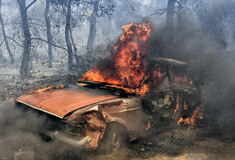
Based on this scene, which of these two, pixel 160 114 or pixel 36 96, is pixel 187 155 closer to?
pixel 160 114

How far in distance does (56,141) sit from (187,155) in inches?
101

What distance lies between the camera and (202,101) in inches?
226

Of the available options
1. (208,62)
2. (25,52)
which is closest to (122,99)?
(208,62)

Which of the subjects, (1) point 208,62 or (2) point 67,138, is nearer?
(2) point 67,138

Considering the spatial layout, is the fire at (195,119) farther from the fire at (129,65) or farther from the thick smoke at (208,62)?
the fire at (129,65)

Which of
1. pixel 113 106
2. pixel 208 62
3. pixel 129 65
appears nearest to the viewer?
pixel 113 106

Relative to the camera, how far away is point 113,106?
3.82 meters

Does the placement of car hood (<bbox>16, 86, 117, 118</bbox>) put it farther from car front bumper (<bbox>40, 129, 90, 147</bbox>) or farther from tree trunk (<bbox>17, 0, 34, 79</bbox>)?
tree trunk (<bbox>17, 0, 34, 79</bbox>)

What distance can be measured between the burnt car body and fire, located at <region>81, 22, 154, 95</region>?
0.64 feet

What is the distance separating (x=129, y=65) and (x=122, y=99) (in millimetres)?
1171

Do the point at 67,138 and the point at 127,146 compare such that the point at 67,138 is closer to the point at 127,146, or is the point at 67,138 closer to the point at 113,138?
the point at 113,138

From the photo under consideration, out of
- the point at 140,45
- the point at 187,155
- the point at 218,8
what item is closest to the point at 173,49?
the point at 140,45

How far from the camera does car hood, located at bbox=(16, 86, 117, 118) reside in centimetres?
366

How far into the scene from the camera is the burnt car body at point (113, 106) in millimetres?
3498
